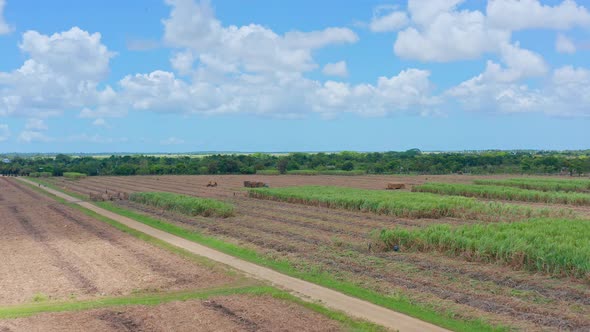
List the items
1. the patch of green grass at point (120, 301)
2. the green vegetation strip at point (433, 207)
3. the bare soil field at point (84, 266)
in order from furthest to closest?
the green vegetation strip at point (433, 207) < the bare soil field at point (84, 266) < the patch of green grass at point (120, 301)

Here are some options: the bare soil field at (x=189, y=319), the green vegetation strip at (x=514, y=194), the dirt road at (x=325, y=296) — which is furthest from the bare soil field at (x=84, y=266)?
the green vegetation strip at (x=514, y=194)

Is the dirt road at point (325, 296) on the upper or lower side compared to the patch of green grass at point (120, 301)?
lower

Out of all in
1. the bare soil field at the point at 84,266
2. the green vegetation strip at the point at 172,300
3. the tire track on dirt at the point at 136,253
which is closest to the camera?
the green vegetation strip at the point at 172,300

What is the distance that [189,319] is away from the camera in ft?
41.2

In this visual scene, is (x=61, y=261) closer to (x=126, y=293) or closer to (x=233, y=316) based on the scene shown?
(x=126, y=293)

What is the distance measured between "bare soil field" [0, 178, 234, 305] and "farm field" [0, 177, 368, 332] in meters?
0.03

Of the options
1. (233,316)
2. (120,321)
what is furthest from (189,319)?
(120,321)

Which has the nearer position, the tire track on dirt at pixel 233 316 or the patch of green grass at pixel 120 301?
the tire track on dirt at pixel 233 316

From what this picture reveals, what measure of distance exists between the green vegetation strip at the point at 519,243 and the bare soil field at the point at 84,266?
25.7ft

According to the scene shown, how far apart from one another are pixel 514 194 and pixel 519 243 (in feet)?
95.3

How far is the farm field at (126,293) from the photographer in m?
12.3

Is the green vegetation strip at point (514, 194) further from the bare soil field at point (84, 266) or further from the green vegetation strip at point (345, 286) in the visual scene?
the bare soil field at point (84, 266)

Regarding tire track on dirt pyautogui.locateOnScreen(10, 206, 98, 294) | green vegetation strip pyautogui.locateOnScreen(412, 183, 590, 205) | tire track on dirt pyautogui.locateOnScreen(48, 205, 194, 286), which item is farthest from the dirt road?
green vegetation strip pyautogui.locateOnScreen(412, 183, 590, 205)

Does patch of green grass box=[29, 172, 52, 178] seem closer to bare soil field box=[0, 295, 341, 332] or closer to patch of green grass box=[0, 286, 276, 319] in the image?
patch of green grass box=[0, 286, 276, 319]
